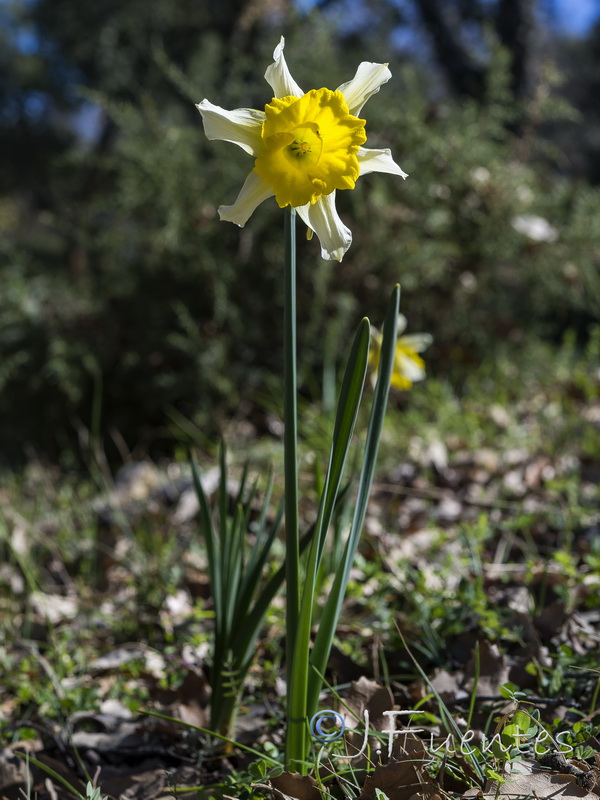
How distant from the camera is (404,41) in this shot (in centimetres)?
1345

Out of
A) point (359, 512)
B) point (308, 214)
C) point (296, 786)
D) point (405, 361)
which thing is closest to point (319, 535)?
point (359, 512)

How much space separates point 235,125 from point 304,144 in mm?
104

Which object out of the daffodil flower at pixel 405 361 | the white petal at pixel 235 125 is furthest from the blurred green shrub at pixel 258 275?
the white petal at pixel 235 125

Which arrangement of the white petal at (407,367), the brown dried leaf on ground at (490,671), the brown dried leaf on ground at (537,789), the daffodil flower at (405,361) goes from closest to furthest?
A: the brown dried leaf on ground at (537,789) < the brown dried leaf on ground at (490,671) < the daffodil flower at (405,361) < the white petal at (407,367)

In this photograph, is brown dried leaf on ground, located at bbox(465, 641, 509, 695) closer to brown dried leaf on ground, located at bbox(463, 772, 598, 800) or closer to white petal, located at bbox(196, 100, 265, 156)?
brown dried leaf on ground, located at bbox(463, 772, 598, 800)

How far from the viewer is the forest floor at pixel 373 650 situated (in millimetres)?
1053

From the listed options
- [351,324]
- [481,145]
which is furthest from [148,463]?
[481,145]

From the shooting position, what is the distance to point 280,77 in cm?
102

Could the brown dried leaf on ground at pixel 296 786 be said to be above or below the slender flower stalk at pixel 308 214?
below

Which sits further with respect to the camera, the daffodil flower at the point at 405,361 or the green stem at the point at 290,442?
the daffodil flower at the point at 405,361

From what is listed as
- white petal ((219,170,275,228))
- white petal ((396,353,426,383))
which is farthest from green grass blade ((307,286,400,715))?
white petal ((396,353,426,383))

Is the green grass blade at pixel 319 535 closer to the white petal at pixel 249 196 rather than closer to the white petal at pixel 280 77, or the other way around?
the white petal at pixel 249 196

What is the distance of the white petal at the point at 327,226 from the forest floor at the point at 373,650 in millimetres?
599

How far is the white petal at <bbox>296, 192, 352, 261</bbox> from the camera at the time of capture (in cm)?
101
